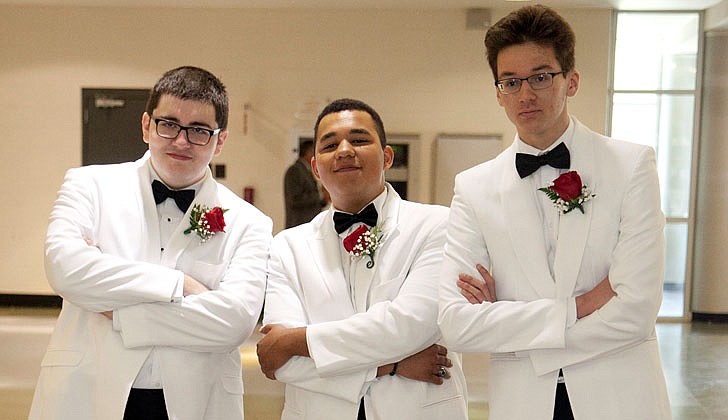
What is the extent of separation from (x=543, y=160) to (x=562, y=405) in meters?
0.73

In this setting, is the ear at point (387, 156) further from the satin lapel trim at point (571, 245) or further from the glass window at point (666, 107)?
the glass window at point (666, 107)

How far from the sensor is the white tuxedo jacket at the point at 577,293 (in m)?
2.36

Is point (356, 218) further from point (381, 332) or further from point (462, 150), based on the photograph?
point (462, 150)

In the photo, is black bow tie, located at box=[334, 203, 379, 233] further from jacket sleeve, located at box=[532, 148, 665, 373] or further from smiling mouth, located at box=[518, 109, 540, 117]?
jacket sleeve, located at box=[532, 148, 665, 373]

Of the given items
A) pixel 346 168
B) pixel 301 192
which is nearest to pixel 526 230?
pixel 346 168

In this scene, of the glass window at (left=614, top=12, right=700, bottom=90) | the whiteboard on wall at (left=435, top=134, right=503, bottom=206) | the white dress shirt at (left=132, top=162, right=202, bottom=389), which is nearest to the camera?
the white dress shirt at (left=132, top=162, right=202, bottom=389)

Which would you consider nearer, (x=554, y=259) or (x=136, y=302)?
(x=554, y=259)

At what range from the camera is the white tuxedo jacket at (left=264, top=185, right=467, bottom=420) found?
8.68 ft

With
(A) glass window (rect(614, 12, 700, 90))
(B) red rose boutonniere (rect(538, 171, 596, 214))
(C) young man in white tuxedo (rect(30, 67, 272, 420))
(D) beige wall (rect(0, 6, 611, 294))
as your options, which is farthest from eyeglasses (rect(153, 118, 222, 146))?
(A) glass window (rect(614, 12, 700, 90))

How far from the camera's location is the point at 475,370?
295 inches

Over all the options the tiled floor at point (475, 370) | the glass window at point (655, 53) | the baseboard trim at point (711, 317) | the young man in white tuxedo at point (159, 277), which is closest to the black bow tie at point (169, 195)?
the young man in white tuxedo at point (159, 277)

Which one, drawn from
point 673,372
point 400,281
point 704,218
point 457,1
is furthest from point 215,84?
point 704,218

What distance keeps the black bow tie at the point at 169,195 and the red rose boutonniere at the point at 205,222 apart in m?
0.05

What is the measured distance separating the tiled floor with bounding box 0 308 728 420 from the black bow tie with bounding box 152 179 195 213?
3.00 meters
